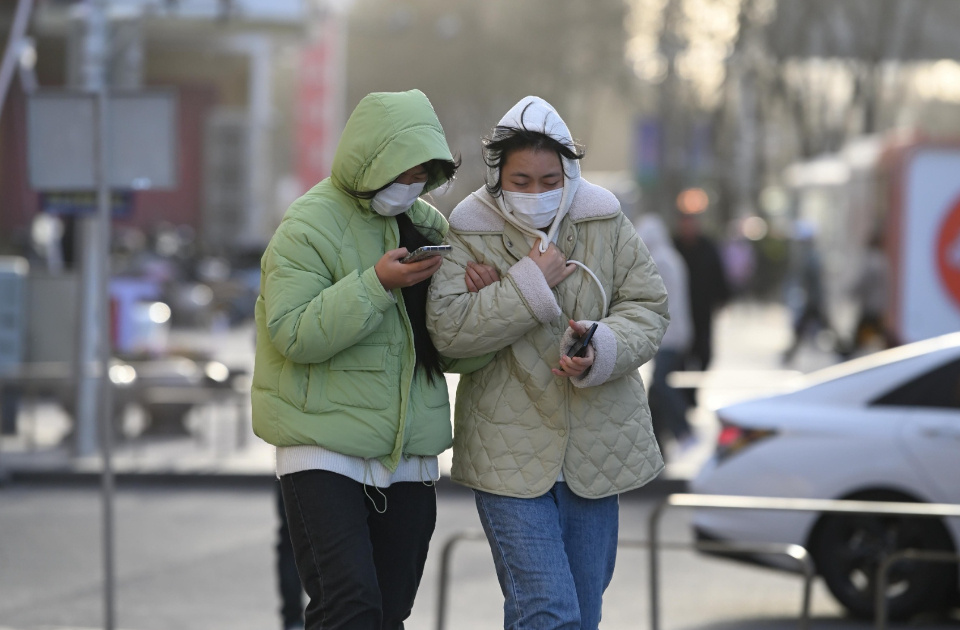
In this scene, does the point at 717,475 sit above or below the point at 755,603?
above

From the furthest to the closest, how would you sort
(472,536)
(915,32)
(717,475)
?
(915,32) → (717,475) → (472,536)

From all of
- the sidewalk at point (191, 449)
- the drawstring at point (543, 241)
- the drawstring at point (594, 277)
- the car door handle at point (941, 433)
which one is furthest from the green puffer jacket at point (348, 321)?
the sidewalk at point (191, 449)

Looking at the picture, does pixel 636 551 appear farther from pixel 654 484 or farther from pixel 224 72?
pixel 224 72

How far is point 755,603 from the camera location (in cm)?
Result: 771

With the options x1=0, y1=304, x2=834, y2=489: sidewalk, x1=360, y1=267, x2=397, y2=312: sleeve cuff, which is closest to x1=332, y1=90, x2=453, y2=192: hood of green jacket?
x1=360, y1=267, x2=397, y2=312: sleeve cuff

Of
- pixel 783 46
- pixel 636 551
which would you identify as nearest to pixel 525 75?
pixel 783 46

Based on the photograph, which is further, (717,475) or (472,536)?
(717,475)

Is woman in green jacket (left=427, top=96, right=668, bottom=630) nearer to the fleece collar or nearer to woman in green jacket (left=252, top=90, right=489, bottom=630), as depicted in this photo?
the fleece collar

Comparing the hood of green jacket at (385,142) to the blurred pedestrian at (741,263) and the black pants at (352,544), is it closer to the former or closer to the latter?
the black pants at (352,544)

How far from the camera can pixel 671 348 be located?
1124cm

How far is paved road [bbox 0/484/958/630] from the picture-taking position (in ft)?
23.8

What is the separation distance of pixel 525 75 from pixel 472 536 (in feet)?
128

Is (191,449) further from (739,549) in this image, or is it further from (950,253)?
(950,253)

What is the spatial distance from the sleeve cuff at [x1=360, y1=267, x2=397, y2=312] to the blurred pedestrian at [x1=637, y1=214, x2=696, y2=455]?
7179mm
